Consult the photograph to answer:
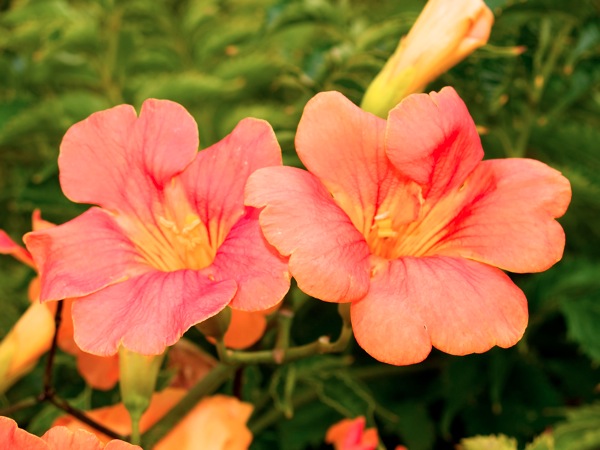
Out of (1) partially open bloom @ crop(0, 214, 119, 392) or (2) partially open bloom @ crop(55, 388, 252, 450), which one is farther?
(1) partially open bloom @ crop(0, 214, 119, 392)

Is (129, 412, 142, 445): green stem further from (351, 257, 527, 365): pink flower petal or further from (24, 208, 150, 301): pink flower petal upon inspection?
(351, 257, 527, 365): pink flower petal

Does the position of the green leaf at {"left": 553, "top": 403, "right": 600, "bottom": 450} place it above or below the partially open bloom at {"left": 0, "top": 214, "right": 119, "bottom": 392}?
below

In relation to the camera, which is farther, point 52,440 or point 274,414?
point 274,414

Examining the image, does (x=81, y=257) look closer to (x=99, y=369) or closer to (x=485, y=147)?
(x=99, y=369)

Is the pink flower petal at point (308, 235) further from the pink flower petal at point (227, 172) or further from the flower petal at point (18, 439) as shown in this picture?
the flower petal at point (18, 439)

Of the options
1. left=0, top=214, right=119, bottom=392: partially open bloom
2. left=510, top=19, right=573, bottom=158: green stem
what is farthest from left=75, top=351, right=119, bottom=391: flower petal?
left=510, top=19, right=573, bottom=158: green stem

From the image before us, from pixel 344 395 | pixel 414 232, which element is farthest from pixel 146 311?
pixel 344 395
